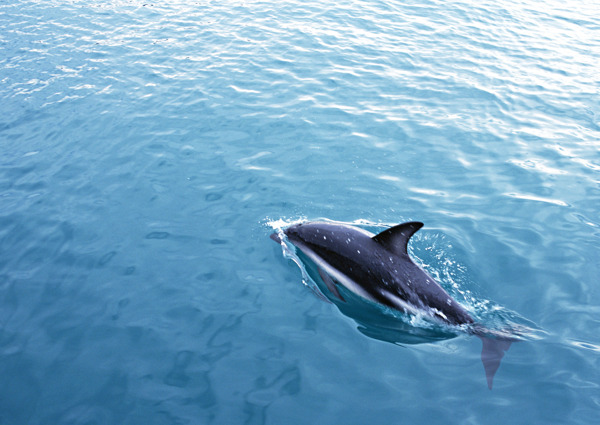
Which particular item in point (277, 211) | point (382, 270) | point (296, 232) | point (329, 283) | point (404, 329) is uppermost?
point (382, 270)

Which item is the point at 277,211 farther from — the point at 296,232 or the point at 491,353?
the point at 491,353

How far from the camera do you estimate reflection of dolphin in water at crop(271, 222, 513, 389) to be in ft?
23.9

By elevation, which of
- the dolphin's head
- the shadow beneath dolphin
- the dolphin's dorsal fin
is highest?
the dolphin's dorsal fin

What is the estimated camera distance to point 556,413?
634cm

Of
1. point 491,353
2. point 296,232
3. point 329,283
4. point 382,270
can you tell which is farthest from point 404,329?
point 296,232

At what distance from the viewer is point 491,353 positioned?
6926mm

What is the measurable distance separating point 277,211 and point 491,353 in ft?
17.6

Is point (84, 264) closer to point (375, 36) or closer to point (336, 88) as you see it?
point (336, 88)

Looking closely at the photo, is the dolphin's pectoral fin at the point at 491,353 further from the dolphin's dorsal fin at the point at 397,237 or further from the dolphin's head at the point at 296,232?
the dolphin's head at the point at 296,232

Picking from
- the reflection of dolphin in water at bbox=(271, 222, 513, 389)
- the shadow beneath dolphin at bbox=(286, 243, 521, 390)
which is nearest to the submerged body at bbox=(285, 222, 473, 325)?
the reflection of dolphin in water at bbox=(271, 222, 513, 389)

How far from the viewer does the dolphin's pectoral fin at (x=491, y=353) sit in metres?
6.59

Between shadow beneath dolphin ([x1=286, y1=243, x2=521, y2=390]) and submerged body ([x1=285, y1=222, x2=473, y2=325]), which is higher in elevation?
submerged body ([x1=285, y1=222, x2=473, y2=325])

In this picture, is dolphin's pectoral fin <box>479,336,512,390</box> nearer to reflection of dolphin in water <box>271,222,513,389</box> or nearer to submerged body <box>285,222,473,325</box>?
reflection of dolphin in water <box>271,222,513,389</box>

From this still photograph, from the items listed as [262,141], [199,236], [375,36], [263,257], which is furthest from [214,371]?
[375,36]
